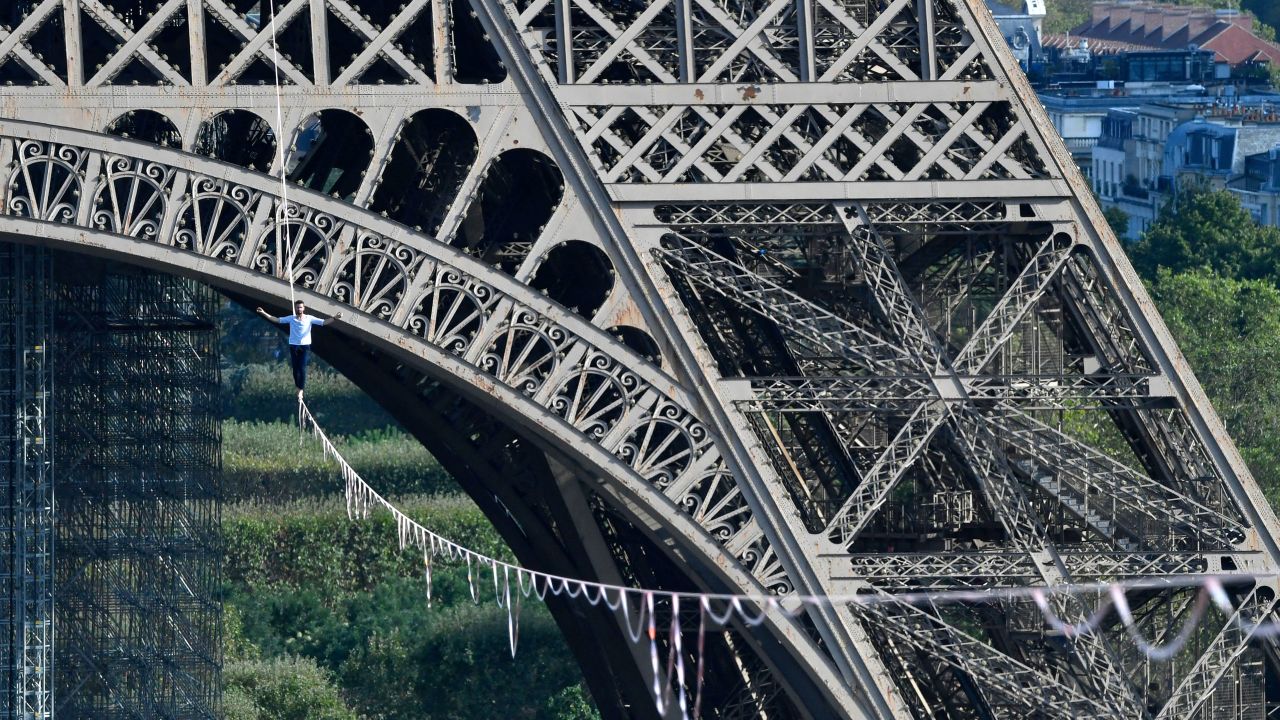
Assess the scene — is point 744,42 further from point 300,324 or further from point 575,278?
point 300,324

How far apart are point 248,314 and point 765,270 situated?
5743cm

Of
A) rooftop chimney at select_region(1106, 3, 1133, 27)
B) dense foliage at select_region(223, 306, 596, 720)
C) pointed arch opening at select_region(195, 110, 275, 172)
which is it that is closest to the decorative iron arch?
pointed arch opening at select_region(195, 110, 275, 172)

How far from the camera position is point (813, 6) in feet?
73.4

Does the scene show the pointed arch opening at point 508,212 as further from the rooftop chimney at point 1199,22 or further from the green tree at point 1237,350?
the rooftop chimney at point 1199,22

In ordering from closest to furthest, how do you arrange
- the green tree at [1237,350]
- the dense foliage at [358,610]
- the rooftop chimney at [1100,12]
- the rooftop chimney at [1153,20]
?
the dense foliage at [358,610]
the green tree at [1237,350]
the rooftop chimney at [1153,20]
the rooftop chimney at [1100,12]

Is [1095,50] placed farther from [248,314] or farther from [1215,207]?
[248,314]

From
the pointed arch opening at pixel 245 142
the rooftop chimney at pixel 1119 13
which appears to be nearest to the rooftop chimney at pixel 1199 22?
the rooftop chimney at pixel 1119 13

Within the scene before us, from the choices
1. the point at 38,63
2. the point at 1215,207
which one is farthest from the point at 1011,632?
the point at 1215,207

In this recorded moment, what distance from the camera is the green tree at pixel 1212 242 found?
74.1 metres

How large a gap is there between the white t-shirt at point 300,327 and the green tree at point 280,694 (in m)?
25.4

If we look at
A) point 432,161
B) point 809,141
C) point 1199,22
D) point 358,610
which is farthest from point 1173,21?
point 809,141

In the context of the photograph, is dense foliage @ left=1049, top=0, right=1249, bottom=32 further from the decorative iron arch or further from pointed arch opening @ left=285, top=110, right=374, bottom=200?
the decorative iron arch

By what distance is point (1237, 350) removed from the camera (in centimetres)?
5356

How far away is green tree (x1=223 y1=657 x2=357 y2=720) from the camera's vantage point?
4656 centimetres
